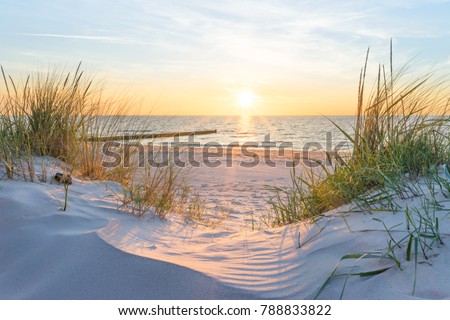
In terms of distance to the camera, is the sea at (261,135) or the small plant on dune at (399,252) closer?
the small plant on dune at (399,252)

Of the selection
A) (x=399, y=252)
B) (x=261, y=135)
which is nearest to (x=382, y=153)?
(x=399, y=252)

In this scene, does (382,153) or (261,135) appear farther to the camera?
(261,135)

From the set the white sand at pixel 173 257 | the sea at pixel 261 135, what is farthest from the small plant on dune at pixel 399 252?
the sea at pixel 261 135

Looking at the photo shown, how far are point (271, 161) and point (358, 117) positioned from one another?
7719 millimetres

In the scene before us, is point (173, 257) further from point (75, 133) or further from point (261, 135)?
point (261, 135)

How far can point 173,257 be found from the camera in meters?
2.26

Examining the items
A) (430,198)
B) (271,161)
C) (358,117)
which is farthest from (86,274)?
(271,161)

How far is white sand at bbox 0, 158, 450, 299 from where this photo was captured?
182cm

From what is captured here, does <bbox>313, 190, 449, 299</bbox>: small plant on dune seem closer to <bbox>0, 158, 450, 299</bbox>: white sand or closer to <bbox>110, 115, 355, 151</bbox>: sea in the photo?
<bbox>0, 158, 450, 299</bbox>: white sand

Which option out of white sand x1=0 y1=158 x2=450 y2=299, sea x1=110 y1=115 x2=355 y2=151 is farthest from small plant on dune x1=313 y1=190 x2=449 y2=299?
sea x1=110 y1=115 x2=355 y2=151

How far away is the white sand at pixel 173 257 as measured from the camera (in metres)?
1.82

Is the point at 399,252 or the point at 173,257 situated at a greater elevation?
the point at 399,252

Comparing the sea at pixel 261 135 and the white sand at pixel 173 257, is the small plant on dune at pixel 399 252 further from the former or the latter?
the sea at pixel 261 135

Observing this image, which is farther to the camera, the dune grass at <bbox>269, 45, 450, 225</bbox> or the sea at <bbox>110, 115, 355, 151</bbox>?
the sea at <bbox>110, 115, 355, 151</bbox>
